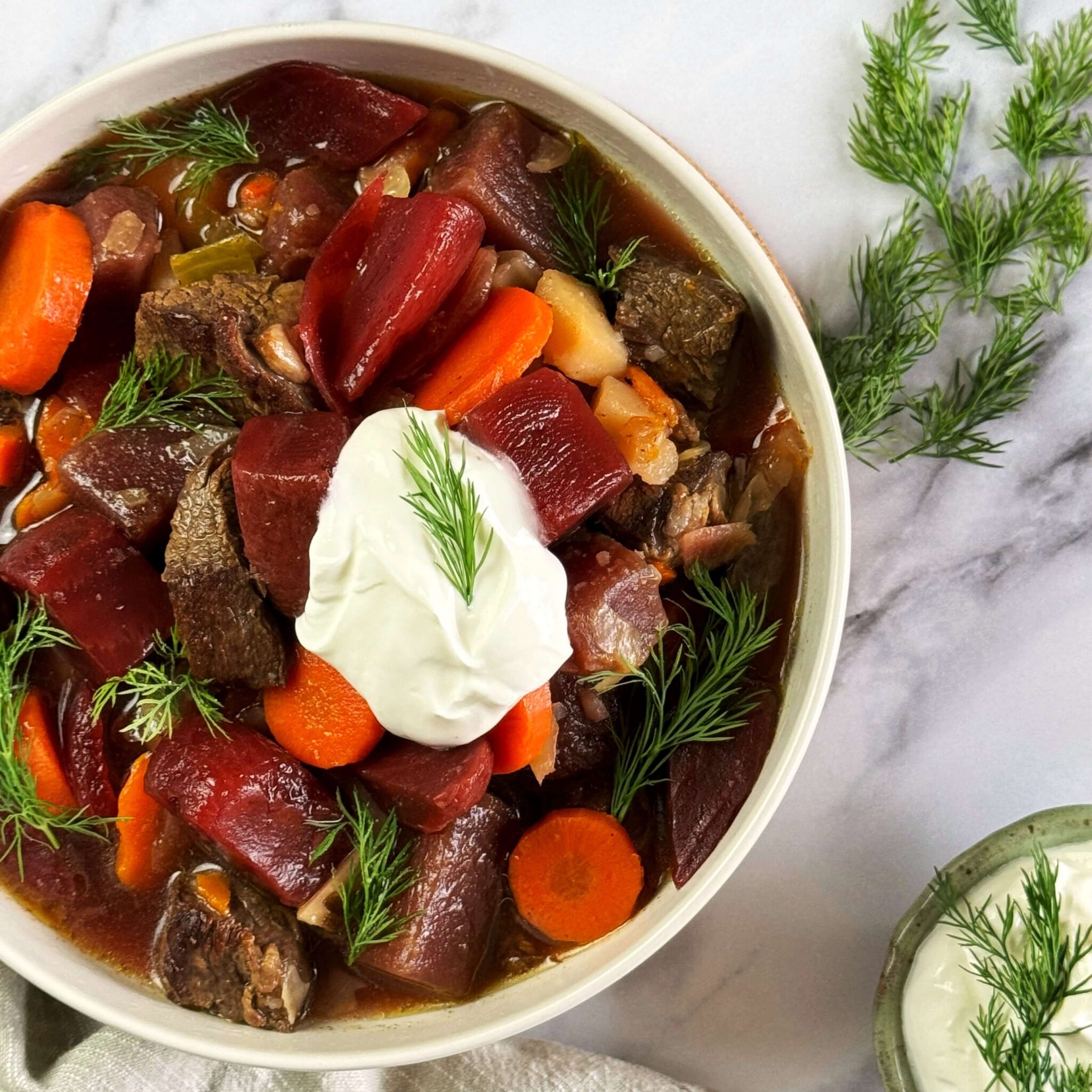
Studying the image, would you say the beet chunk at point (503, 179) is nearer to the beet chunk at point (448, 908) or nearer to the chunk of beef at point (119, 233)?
the chunk of beef at point (119, 233)

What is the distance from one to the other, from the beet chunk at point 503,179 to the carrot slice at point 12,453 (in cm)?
113

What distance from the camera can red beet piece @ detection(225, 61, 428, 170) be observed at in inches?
94.3

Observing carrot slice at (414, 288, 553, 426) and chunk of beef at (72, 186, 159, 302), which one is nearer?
carrot slice at (414, 288, 553, 426)

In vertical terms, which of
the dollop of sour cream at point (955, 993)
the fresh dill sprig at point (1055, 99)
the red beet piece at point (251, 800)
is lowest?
the dollop of sour cream at point (955, 993)

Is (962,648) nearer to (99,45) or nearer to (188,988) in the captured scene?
(188,988)

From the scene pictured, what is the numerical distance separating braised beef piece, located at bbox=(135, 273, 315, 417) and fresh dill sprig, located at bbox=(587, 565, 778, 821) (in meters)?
0.93

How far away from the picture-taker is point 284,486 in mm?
2137

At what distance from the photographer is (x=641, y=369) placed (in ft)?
8.04

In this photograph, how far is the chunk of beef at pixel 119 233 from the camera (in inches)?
94.7

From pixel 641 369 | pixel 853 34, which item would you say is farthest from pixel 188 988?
pixel 853 34

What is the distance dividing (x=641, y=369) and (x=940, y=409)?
0.83 m

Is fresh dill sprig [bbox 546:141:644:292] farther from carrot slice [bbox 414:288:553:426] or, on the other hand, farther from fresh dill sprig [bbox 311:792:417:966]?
fresh dill sprig [bbox 311:792:417:966]

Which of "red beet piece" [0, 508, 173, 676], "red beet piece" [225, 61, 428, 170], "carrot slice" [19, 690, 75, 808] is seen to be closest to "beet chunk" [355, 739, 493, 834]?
"red beet piece" [0, 508, 173, 676]

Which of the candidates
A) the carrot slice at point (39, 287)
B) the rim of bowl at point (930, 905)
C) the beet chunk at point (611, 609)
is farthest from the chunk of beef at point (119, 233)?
the rim of bowl at point (930, 905)
